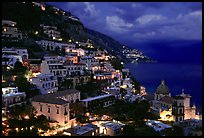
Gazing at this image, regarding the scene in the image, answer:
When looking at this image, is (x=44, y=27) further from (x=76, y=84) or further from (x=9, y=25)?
(x=76, y=84)

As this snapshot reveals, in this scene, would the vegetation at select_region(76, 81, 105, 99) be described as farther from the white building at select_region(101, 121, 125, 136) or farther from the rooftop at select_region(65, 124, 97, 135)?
the rooftop at select_region(65, 124, 97, 135)

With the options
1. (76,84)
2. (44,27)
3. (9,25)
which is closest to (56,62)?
(76,84)

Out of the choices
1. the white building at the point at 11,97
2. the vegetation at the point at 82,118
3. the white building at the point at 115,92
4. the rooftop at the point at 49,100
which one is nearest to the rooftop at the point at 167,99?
the white building at the point at 115,92

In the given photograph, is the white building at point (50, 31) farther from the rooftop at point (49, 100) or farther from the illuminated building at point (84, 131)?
the illuminated building at point (84, 131)

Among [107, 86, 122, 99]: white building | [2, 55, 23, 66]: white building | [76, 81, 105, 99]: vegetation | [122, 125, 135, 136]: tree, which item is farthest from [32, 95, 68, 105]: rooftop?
[107, 86, 122, 99]: white building

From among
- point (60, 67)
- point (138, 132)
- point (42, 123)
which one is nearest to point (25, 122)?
point (42, 123)

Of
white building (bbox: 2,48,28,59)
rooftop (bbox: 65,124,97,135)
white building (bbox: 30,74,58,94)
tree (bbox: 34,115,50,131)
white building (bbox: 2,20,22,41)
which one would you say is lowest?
rooftop (bbox: 65,124,97,135)
